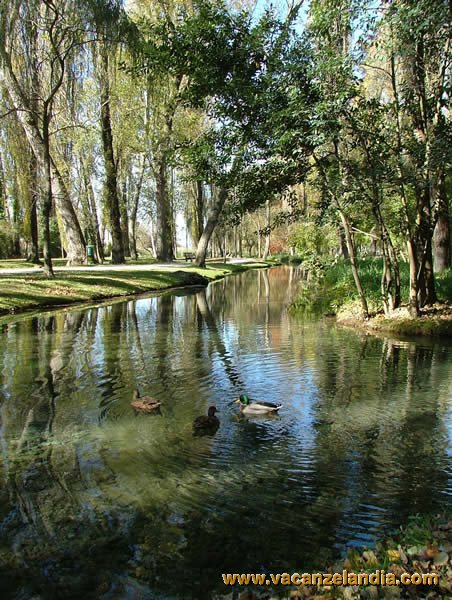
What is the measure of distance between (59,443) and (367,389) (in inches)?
190

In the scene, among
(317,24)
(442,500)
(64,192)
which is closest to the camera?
(442,500)

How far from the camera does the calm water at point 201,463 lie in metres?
3.81

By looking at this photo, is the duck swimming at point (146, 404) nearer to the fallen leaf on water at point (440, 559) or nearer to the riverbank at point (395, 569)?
the riverbank at point (395, 569)

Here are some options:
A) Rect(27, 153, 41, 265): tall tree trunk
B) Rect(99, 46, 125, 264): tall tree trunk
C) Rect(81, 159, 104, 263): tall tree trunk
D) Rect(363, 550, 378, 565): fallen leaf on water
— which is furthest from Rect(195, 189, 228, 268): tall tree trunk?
Rect(363, 550, 378, 565): fallen leaf on water

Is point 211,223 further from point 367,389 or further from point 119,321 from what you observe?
point 367,389

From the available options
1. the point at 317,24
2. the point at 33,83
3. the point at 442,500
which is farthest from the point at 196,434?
the point at 33,83

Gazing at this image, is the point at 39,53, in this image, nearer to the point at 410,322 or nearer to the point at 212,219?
the point at 410,322

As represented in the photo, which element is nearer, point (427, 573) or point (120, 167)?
point (427, 573)

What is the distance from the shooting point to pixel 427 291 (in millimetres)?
14305

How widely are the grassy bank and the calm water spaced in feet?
5.87

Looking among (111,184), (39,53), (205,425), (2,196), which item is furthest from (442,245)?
(2,196)

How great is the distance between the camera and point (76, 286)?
20531 mm

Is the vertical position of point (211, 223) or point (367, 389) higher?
point (211, 223)

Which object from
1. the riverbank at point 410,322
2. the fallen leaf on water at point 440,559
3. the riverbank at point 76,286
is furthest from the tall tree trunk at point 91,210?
the fallen leaf on water at point 440,559
